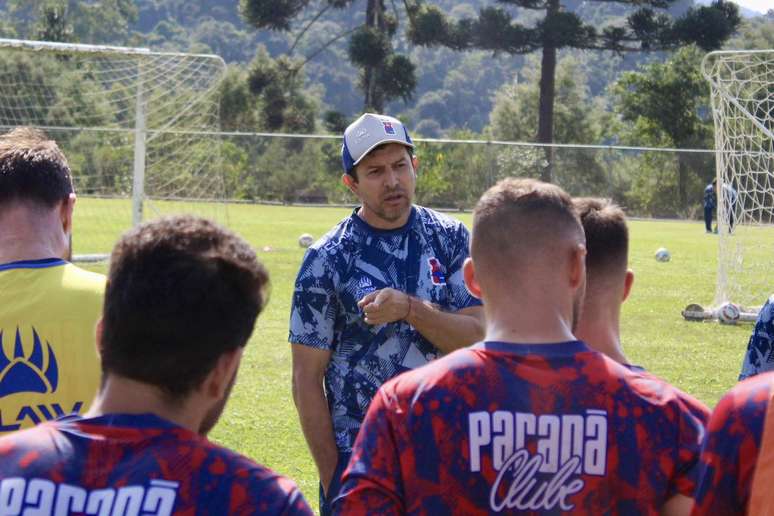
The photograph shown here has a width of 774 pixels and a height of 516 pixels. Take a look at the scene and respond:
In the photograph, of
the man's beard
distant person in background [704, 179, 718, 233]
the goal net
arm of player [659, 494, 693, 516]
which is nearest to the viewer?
the man's beard

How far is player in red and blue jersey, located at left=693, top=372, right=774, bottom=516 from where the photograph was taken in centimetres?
194

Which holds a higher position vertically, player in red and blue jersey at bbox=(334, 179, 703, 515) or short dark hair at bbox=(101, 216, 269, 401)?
short dark hair at bbox=(101, 216, 269, 401)

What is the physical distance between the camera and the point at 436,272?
3.86m

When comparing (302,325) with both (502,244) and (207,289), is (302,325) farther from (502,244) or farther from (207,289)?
(207,289)

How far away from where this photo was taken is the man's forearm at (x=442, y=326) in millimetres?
3639

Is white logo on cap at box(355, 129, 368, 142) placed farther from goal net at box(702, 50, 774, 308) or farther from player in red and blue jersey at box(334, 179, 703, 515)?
goal net at box(702, 50, 774, 308)

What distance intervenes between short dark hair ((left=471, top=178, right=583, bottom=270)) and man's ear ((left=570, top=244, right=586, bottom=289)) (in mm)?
34

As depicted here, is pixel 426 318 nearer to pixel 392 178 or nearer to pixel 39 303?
pixel 392 178

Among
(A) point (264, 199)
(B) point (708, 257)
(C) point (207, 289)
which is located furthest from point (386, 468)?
(A) point (264, 199)

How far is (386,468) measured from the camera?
2.21 m

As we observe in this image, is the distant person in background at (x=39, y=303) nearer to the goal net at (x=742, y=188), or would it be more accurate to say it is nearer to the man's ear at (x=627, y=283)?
the man's ear at (x=627, y=283)

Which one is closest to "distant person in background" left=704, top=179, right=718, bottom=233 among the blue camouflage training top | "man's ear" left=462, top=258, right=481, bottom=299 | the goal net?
the goal net

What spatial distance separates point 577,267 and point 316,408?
5.22 ft

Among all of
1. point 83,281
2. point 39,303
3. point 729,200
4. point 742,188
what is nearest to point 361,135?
point 83,281
